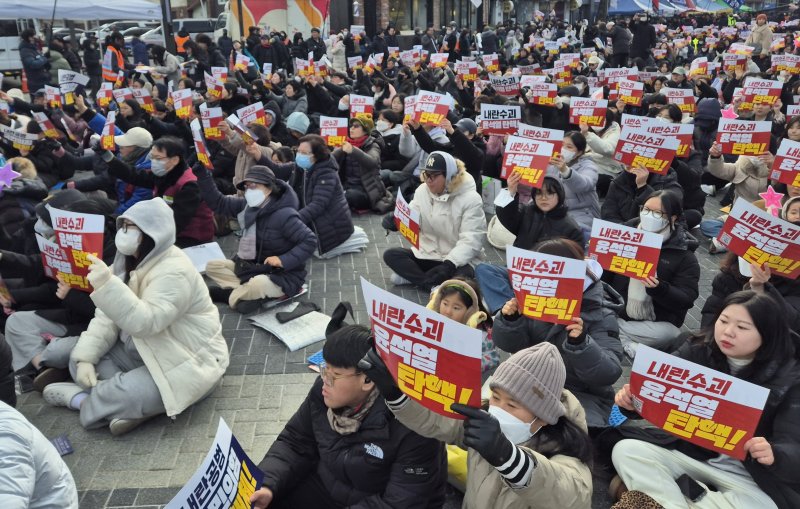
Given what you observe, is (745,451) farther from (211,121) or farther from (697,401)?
(211,121)

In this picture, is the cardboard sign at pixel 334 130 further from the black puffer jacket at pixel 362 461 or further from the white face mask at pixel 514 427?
the white face mask at pixel 514 427

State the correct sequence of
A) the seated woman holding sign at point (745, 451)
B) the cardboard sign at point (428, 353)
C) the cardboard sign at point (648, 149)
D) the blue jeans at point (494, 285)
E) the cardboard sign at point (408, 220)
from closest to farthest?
the cardboard sign at point (428, 353), the seated woman holding sign at point (745, 451), the blue jeans at point (494, 285), the cardboard sign at point (408, 220), the cardboard sign at point (648, 149)

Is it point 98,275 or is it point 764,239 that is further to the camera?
point 764,239

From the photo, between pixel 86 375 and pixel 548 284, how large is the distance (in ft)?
10.5

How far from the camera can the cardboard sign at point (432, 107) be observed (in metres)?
8.41

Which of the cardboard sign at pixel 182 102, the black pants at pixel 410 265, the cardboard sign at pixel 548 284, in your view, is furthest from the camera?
the cardboard sign at pixel 182 102

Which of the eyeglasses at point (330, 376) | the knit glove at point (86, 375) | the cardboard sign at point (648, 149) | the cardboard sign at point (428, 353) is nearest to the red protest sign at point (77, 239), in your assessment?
the knit glove at point (86, 375)

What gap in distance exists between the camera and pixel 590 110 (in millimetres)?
8797

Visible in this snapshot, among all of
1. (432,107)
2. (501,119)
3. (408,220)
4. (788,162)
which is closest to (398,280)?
(408,220)

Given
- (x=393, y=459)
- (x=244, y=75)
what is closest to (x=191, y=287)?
(x=393, y=459)

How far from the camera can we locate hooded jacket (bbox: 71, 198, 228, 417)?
13.4 feet

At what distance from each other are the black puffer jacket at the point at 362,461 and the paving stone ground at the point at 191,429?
0.87 m

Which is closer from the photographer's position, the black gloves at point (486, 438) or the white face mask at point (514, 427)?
the black gloves at point (486, 438)

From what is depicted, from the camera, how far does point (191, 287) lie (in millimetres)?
4375
